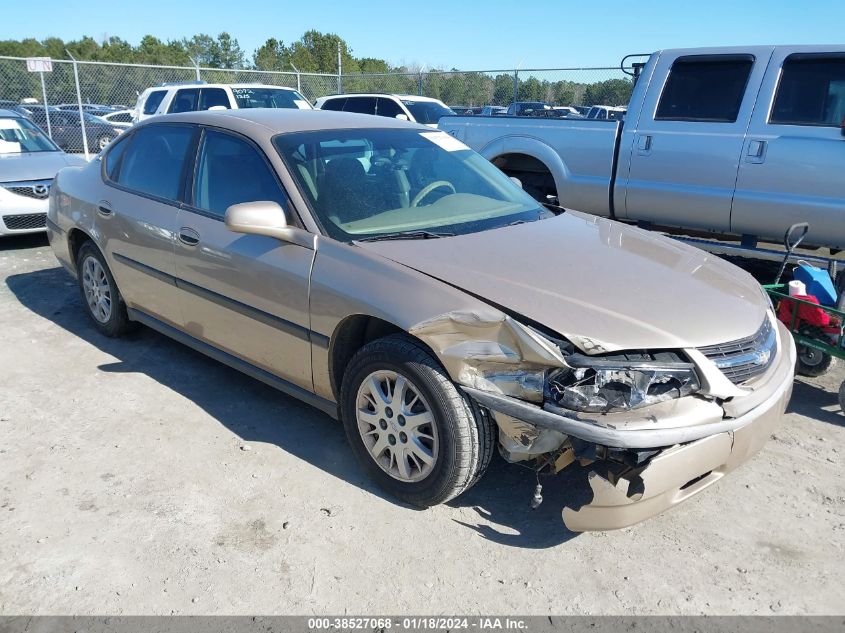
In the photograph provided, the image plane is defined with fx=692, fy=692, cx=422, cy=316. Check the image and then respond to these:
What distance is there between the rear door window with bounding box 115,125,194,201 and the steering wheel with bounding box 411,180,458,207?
58.4 inches

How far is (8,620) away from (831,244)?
610 cm

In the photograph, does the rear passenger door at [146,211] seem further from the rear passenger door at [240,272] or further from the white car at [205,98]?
the white car at [205,98]

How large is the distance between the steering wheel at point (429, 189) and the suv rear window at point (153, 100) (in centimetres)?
1191

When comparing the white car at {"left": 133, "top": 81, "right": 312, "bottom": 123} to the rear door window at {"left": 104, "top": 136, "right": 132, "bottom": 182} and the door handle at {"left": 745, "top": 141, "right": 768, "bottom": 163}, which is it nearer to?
the rear door window at {"left": 104, "top": 136, "right": 132, "bottom": 182}

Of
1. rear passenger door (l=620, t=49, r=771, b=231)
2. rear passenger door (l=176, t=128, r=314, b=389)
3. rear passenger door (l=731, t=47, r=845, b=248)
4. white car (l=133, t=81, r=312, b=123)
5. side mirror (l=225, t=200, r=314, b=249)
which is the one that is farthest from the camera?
white car (l=133, t=81, r=312, b=123)

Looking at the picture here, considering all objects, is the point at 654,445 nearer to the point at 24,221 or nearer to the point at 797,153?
the point at 797,153

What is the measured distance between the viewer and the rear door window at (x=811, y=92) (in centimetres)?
572

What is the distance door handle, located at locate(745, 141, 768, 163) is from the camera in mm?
5871

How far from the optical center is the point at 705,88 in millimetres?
6301

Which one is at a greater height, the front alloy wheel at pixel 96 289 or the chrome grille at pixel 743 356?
the chrome grille at pixel 743 356

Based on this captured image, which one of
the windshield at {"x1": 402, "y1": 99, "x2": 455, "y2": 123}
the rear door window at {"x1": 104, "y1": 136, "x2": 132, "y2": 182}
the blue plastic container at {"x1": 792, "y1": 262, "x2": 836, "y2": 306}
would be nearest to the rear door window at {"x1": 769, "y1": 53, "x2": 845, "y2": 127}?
the blue plastic container at {"x1": 792, "y1": 262, "x2": 836, "y2": 306}

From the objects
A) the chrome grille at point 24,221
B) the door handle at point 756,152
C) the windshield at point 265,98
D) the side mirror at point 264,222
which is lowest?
the chrome grille at point 24,221

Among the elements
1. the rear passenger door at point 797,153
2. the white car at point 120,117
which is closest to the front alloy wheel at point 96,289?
the rear passenger door at point 797,153

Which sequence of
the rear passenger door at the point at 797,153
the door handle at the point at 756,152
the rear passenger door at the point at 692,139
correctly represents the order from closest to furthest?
the rear passenger door at the point at 797,153 < the door handle at the point at 756,152 < the rear passenger door at the point at 692,139
